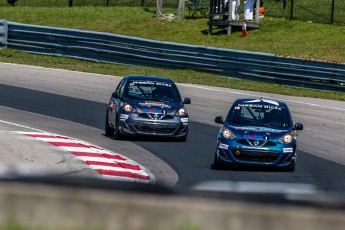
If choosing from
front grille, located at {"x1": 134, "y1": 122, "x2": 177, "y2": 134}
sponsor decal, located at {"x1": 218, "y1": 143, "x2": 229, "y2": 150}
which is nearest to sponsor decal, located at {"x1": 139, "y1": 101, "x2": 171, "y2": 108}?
front grille, located at {"x1": 134, "y1": 122, "x2": 177, "y2": 134}

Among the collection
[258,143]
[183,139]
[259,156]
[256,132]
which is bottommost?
[183,139]

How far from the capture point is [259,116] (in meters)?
17.2

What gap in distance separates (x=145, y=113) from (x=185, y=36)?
22020 mm

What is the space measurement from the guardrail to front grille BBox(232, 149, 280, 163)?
43.2 ft

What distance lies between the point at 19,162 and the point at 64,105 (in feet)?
30.9

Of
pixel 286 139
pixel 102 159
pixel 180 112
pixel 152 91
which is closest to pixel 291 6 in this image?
pixel 152 91

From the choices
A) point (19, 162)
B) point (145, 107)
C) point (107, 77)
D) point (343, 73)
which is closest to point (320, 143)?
point (145, 107)

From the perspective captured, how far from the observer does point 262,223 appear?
3686 millimetres

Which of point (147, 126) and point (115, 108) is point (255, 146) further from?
point (115, 108)

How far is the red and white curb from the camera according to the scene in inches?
582

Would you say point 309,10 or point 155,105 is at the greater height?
point 155,105

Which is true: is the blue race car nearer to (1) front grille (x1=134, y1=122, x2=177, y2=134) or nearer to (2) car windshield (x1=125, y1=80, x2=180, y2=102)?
(1) front grille (x1=134, y1=122, x2=177, y2=134)

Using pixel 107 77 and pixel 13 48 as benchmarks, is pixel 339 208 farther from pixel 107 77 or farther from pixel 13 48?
pixel 13 48

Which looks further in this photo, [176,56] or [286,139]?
[176,56]
